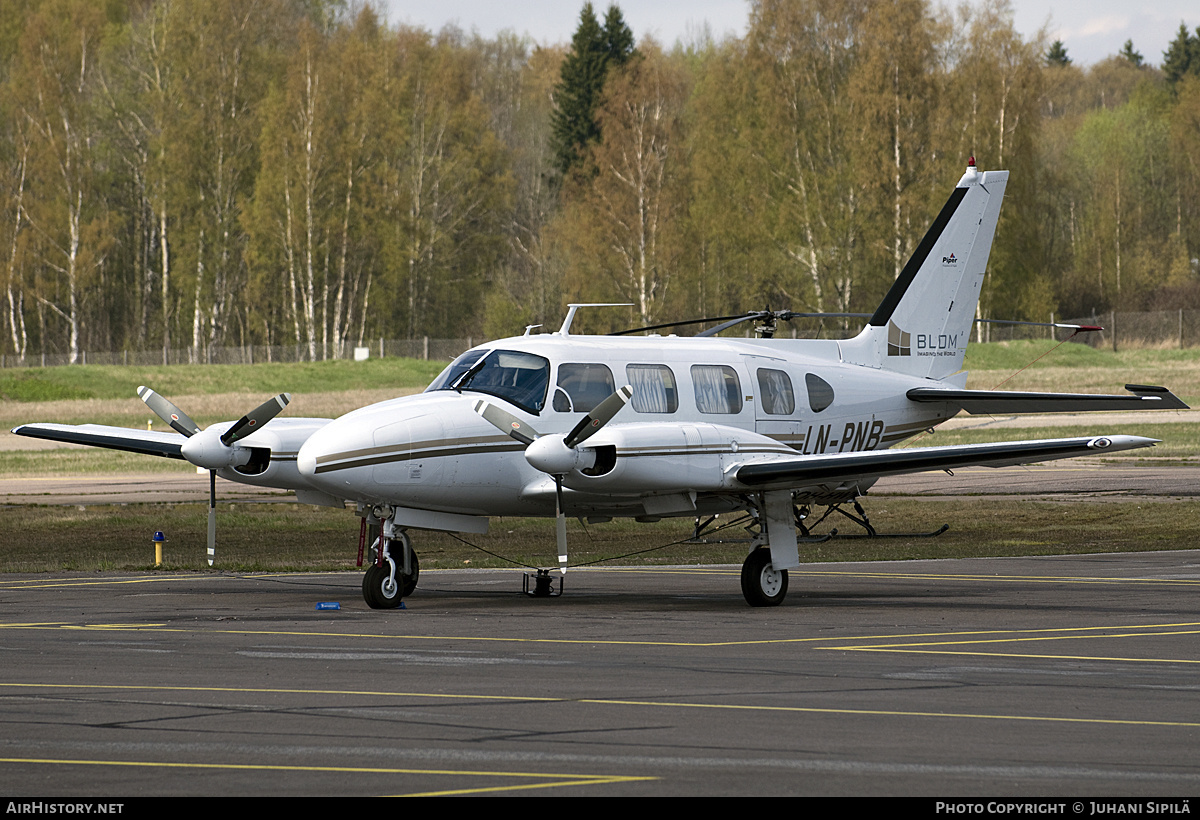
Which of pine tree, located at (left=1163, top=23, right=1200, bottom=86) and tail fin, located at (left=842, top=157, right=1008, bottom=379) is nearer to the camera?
tail fin, located at (left=842, top=157, right=1008, bottom=379)

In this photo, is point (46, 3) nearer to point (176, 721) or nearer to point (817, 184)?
point (817, 184)

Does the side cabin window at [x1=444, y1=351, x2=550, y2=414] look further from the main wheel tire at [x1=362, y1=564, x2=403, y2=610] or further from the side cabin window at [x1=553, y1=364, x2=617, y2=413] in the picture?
the main wheel tire at [x1=362, y1=564, x2=403, y2=610]

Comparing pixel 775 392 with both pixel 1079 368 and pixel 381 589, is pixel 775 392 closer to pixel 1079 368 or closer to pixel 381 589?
pixel 381 589

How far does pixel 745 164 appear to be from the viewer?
76.6 m

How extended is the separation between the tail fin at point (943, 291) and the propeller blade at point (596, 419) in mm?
7510

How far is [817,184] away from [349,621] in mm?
60944

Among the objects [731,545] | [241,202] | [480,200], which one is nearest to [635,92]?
[480,200]

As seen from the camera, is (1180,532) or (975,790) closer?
(975,790)

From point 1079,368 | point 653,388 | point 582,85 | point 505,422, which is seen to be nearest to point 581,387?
point 653,388

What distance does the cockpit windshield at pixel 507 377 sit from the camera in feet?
57.4

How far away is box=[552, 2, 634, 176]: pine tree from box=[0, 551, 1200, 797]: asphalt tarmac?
77.4 meters

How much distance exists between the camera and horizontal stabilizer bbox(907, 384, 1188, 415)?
19.5 meters

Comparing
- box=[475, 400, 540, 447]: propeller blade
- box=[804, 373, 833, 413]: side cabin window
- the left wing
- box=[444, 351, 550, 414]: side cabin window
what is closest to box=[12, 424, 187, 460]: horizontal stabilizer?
box=[444, 351, 550, 414]: side cabin window

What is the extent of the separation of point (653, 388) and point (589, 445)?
2.28 metres
